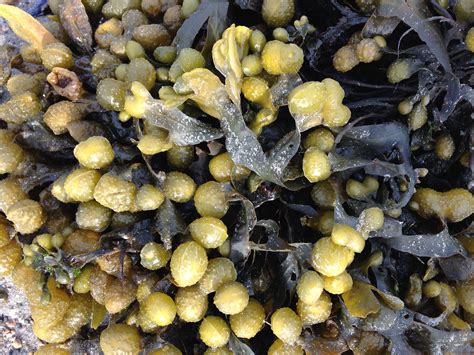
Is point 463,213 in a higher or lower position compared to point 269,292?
higher

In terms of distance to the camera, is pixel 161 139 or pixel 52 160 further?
pixel 52 160

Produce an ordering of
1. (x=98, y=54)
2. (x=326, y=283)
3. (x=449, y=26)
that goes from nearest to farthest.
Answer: (x=326, y=283), (x=449, y=26), (x=98, y=54)

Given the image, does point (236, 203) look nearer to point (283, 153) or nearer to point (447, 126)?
point (283, 153)

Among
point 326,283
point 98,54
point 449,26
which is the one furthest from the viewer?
point 98,54

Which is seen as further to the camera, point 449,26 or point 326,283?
point 449,26

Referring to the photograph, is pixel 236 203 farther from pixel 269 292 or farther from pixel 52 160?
pixel 52 160

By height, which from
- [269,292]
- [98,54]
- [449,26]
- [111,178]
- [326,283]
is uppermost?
[449,26]

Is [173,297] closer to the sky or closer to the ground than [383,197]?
closer to the ground

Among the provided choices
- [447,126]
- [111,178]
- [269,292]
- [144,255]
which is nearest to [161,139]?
[111,178]

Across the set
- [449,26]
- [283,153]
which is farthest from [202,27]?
[449,26]
